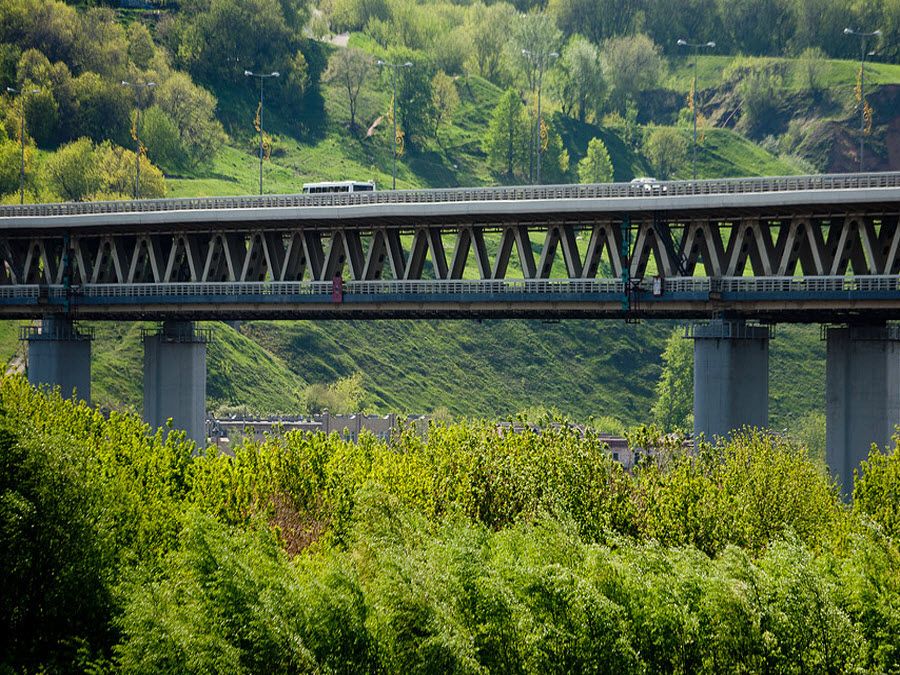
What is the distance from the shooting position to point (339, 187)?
118 m

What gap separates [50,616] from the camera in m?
58.5

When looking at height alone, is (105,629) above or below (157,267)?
below

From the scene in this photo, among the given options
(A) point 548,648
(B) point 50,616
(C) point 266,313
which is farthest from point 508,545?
(C) point 266,313

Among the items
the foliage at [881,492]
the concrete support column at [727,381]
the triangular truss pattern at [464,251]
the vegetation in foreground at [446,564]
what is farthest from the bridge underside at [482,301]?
the vegetation in foreground at [446,564]

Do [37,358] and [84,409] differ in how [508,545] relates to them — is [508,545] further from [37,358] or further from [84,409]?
[37,358]

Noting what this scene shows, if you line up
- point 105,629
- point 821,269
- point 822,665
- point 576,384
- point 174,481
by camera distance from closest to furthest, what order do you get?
1. point 822,665
2. point 105,629
3. point 174,481
4. point 821,269
5. point 576,384

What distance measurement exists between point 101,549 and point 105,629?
4.15 m

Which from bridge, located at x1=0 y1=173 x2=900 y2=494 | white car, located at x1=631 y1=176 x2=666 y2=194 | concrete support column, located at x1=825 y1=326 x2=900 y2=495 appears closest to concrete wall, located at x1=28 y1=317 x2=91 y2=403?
bridge, located at x1=0 y1=173 x2=900 y2=494

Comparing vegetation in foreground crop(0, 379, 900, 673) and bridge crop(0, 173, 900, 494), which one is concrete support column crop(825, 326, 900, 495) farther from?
vegetation in foreground crop(0, 379, 900, 673)

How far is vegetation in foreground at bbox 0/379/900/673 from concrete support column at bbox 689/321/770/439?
22772 mm

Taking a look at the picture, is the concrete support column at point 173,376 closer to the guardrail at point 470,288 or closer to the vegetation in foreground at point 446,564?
the guardrail at point 470,288

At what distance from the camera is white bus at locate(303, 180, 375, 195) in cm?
11669

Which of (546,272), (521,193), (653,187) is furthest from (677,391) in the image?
(653,187)

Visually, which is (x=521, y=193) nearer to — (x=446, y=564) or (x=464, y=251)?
(x=464, y=251)
